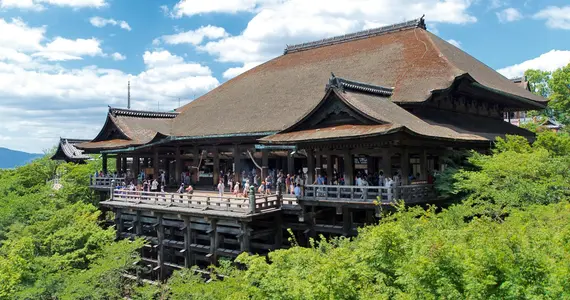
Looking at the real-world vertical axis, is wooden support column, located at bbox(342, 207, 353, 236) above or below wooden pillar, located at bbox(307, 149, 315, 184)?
below

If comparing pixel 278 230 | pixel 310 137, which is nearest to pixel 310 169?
pixel 310 137

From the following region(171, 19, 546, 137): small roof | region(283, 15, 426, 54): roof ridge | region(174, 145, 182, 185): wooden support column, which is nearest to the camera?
region(171, 19, 546, 137): small roof

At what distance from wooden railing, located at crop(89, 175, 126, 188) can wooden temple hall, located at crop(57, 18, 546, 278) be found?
0.41 feet

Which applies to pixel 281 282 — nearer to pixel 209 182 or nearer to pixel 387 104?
pixel 387 104

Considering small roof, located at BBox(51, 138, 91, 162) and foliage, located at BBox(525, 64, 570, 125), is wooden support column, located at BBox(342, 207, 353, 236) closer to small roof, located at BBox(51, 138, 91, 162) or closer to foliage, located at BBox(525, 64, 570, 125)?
foliage, located at BBox(525, 64, 570, 125)

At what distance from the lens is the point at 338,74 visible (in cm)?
3020

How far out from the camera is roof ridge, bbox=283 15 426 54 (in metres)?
32.2

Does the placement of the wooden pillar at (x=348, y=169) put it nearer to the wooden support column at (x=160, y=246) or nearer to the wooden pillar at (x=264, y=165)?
the wooden pillar at (x=264, y=165)

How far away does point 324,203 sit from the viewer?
19.6m

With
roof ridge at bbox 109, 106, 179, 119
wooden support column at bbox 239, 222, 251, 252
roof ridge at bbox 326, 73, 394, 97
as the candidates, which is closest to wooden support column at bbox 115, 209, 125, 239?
roof ridge at bbox 109, 106, 179, 119

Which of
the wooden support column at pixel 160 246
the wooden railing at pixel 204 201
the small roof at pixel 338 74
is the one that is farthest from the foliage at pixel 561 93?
the wooden support column at pixel 160 246

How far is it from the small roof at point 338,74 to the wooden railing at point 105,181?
15.7 feet

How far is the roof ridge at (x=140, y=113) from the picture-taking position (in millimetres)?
33406

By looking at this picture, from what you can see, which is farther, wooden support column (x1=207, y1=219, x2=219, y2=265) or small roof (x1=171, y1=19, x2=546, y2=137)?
small roof (x1=171, y1=19, x2=546, y2=137)
